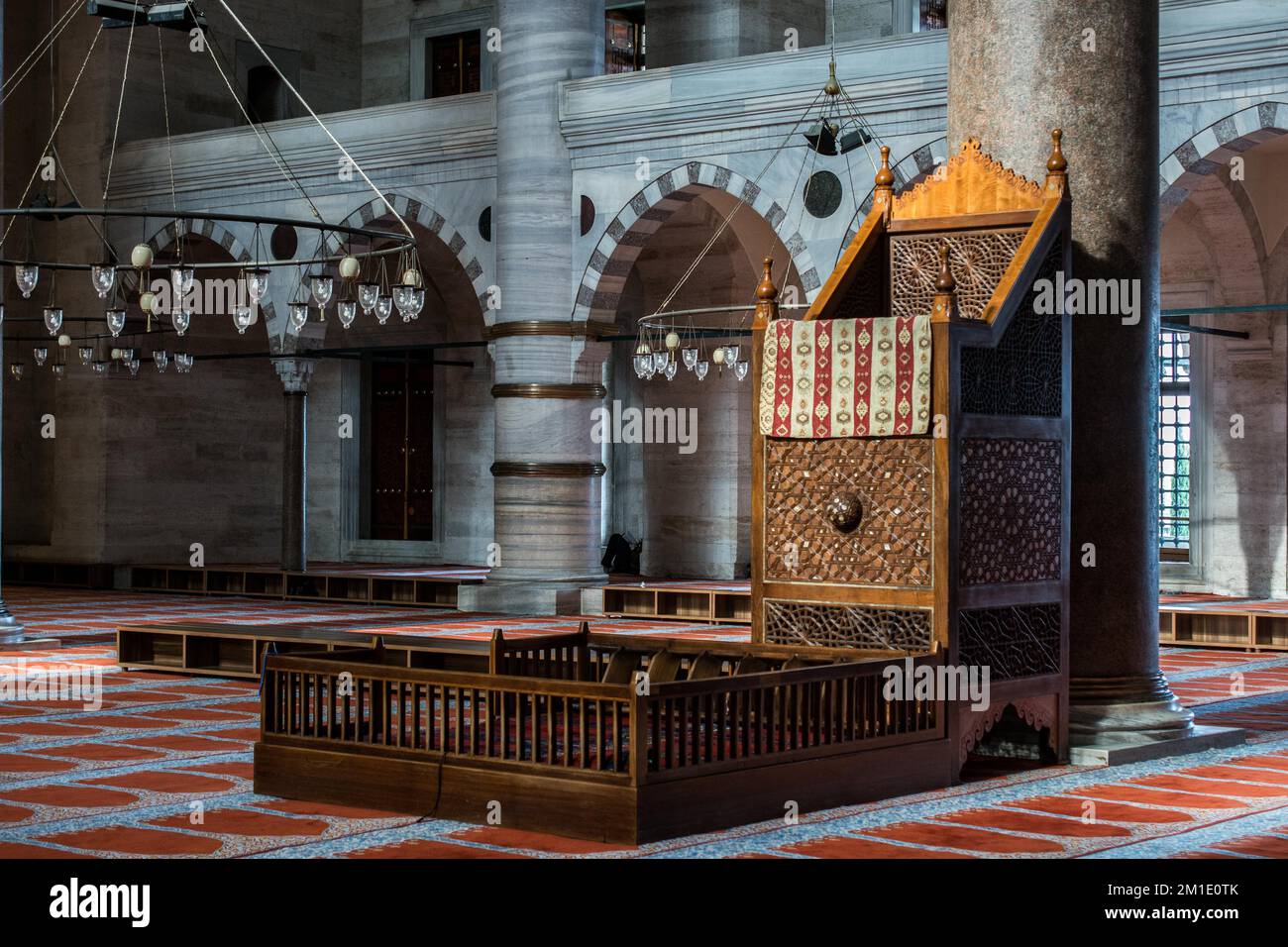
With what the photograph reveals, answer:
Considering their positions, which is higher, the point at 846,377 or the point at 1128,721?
the point at 846,377

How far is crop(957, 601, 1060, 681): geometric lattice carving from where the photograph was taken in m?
5.64

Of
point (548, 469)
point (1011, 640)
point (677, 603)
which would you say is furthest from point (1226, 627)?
point (1011, 640)

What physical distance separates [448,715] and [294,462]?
10720 millimetres

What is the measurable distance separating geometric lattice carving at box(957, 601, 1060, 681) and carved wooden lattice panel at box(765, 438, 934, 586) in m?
0.24

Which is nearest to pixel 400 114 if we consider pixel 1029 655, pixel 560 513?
pixel 560 513

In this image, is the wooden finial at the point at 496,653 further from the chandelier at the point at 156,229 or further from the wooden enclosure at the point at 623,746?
the chandelier at the point at 156,229

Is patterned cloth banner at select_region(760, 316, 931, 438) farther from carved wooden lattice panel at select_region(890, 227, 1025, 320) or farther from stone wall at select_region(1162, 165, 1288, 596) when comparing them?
stone wall at select_region(1162, 165, 1288, 596)

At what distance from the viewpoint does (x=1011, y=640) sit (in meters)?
5.82

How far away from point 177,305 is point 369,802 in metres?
A: 4.76

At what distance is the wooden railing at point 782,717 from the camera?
4.66m

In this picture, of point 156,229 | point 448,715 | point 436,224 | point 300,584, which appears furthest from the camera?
point 156,229

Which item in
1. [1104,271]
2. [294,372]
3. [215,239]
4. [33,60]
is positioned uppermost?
A: [33,60]

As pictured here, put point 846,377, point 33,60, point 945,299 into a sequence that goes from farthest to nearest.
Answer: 1. point 33,60
2. point 846,377
3. point 945,299

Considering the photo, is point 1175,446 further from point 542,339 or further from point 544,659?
point 544,659
